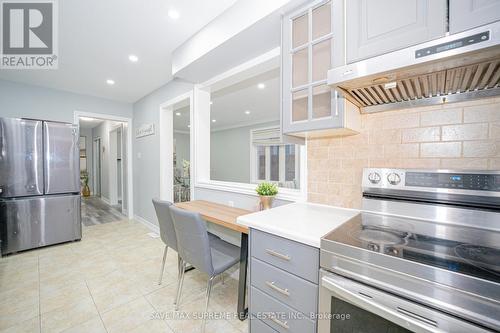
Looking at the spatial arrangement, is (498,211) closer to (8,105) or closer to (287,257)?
(287,257)

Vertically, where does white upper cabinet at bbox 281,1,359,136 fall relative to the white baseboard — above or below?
above

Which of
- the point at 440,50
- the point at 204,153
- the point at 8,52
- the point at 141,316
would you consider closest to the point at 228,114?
the point at 204,153

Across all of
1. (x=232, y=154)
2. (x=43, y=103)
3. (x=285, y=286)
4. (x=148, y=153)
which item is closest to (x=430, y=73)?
(x=285, y=286)

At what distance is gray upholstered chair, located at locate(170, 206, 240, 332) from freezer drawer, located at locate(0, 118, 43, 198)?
9.12 ft

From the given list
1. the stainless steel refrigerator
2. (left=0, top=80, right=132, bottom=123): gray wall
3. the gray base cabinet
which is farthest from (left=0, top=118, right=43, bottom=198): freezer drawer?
the gray base cabinet

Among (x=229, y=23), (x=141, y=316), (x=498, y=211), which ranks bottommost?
(x=141, y=316)

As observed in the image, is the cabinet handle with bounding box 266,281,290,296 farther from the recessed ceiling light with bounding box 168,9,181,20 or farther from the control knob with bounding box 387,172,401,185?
the recessed ceiling light with bounding box 168,9,181,20

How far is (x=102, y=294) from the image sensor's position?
1.93 m

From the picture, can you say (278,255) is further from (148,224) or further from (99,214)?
(99,214)

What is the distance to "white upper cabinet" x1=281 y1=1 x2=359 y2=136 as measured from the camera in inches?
46.4

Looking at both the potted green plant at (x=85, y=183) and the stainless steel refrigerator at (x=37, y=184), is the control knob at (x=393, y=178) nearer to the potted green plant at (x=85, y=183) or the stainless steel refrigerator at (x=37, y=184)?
the stainless steel refrigerator at (x=37, y=184)

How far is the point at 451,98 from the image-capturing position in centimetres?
106

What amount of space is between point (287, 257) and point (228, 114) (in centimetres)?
484

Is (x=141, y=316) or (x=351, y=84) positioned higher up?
(x=351, y=84)
